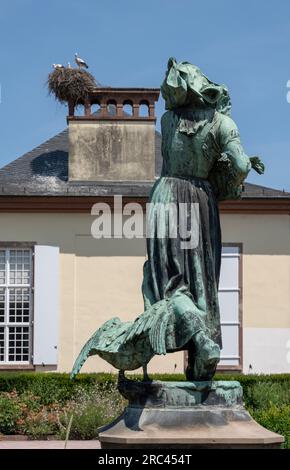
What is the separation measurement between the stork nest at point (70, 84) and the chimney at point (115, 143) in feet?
1.09

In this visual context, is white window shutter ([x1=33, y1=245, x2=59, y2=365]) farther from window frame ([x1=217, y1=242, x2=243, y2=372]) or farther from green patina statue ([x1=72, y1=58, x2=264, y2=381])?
green patina statue ([x1=72, y1=58, x2=264, y2=381])

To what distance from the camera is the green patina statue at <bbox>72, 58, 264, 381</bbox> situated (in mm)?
6539

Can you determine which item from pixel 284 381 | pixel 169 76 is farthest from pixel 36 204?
pixel 169 76

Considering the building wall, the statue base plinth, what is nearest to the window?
the building wall

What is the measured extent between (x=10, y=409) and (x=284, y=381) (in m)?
5.44

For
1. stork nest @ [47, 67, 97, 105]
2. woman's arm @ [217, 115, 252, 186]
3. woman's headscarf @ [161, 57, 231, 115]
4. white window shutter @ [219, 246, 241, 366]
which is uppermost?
stork nest @ [47, 67, 97, 105]

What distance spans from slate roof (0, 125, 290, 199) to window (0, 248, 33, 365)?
1.58m

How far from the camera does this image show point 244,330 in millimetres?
22281

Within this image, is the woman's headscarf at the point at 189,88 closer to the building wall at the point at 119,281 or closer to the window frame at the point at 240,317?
the building wall at the point at 119,281

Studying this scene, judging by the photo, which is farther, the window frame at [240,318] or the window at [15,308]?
the window at [15,308]

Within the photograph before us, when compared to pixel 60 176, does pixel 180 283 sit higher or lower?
lower

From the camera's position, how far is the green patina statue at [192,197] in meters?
6.54

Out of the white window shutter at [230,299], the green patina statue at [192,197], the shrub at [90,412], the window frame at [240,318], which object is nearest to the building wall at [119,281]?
the window frame at [240,318]

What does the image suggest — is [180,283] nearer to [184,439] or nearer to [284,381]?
[184,439]
